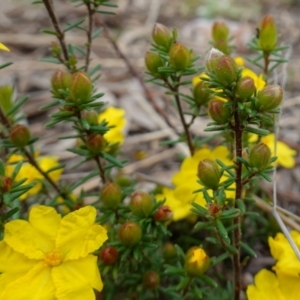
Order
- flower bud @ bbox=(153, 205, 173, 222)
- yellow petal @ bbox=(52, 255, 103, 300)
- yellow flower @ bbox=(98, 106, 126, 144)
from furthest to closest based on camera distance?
yellow flower @ bbox=(98, 106, 126, 144)
flower bud @ bbox=(153, 205, 173, 222)
yellow petal @ bbox=(52, 255, 103, 300)

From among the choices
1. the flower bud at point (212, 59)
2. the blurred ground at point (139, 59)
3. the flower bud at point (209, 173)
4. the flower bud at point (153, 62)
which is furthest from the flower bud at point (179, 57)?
the blurred ground at point (139, 59)

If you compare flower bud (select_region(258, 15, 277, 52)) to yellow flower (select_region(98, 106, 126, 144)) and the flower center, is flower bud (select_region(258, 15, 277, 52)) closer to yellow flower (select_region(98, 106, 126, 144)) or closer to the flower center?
yellow flower (select_region(98, 106, 126, 144))

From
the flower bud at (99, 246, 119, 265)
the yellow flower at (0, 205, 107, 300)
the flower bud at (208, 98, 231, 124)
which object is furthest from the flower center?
the flower bud at (208, 98, 231, 124)

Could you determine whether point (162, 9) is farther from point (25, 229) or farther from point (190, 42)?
point (25, 229)

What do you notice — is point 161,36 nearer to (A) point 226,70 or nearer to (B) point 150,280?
(A) point 226,70

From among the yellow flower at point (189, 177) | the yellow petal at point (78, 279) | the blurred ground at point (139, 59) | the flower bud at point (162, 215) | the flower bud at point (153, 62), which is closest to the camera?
the yellow petal at point (78, 279)

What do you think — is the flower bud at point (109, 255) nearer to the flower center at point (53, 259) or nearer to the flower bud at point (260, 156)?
the flower center at point (53, 259)

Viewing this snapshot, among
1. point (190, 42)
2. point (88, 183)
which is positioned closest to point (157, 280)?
point (88, 183)
